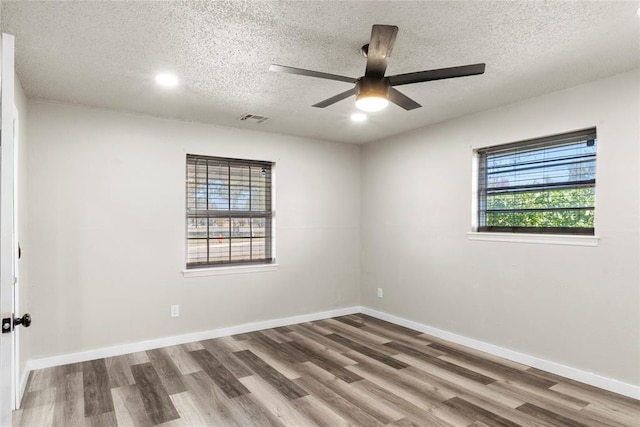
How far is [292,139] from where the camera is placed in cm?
488

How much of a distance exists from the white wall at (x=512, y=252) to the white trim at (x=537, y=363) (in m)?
0.05

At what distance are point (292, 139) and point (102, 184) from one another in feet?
7.29

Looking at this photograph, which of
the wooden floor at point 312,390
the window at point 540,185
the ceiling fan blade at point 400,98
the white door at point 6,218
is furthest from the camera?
the window at point 540,185

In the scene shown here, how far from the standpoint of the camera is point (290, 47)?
2.43 metres

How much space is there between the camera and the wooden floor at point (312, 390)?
8.38 ft

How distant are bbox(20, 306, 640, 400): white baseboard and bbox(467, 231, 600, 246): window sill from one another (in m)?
1.03

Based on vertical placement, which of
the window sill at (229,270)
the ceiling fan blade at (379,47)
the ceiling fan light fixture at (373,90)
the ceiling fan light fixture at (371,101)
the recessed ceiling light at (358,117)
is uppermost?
the recessed ceiling light at (358,117)

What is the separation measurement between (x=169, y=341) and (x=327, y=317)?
6.64ft

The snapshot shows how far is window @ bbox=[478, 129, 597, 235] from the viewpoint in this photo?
317 cm

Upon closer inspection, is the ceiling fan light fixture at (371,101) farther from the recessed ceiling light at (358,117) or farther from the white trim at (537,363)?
the white trim at (537,363)

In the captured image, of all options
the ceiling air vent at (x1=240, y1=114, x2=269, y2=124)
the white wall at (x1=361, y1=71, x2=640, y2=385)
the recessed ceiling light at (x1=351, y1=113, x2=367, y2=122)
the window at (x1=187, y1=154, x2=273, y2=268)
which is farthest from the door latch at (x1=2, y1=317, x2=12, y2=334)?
the white wall at (x1=361, y1=71, x2=640, y2=385)

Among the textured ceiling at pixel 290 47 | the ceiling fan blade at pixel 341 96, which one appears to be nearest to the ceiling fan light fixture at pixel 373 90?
the ceiling fan blade at pixel 341 96

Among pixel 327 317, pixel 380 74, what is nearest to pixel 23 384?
pixel 327 317

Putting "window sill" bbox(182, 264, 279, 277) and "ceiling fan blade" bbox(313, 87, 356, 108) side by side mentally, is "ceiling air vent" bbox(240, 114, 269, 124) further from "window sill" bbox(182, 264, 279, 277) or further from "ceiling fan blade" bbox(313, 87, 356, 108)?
"window sill" bbox(182, 264, 279, 277)
